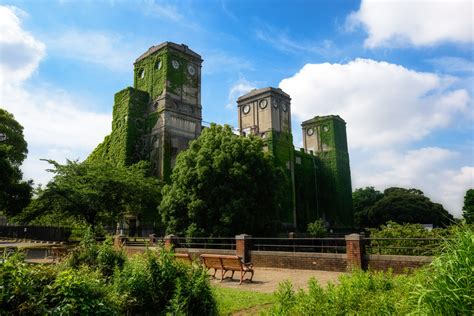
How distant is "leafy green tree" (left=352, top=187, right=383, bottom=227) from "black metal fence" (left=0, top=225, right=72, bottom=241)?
48.5 meters

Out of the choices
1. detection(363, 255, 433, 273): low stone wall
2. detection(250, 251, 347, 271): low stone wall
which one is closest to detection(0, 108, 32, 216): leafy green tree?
detection(250, 251, 347, 271): low stone wall

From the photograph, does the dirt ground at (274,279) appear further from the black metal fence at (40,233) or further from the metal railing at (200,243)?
the black metal fence at (40,233)

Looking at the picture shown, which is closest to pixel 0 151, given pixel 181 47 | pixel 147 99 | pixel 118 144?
pixel 118 144

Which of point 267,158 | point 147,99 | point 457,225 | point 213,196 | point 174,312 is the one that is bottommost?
point 174,312

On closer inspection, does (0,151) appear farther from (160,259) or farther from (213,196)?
(160,259)

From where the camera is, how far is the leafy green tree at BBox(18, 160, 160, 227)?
27.0m

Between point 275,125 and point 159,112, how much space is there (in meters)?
15.4

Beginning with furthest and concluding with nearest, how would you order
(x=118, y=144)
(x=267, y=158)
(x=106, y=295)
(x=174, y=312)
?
(x=118, y=144) → (x=267, y=158) → (x=174, y=312) → (x=106, y=295)

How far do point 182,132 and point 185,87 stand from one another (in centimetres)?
580

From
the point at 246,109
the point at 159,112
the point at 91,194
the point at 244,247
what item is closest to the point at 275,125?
the point at 246,109

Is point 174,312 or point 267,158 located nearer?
point 174,312

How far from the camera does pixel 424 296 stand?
11.0 feet

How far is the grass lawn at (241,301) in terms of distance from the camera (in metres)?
7.52

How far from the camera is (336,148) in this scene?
5528 centimetres
